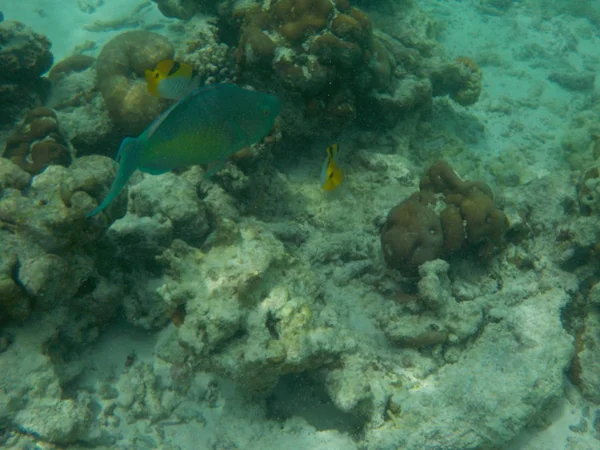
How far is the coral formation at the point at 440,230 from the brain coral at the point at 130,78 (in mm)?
3314

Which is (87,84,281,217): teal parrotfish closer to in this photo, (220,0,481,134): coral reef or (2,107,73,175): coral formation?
(220,0,481,134): coral reef

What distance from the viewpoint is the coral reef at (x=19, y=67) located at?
216 inches

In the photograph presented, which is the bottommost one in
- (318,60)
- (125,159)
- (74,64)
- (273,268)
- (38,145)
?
(74,64)

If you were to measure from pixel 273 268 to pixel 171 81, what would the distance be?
6.50 ft

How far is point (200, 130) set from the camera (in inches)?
86.0

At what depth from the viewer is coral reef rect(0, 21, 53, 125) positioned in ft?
18.0

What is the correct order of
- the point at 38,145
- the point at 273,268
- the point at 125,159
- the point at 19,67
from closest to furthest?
the point at 125,159, the point at 273,268, the point at 38,145, the point at 19,67

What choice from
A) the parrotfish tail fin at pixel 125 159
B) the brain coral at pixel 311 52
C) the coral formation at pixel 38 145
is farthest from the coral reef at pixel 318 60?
the parrotfish tail fin at pixel 125 159

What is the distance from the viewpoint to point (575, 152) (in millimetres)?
7457

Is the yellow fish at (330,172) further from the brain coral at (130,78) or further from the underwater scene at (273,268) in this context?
the brain coral at (130,78)

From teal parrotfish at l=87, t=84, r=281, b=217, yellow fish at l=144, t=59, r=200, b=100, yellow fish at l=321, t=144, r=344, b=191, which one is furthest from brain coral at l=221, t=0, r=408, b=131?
teal parrotfish at l=87, t=84, r=281, b=217

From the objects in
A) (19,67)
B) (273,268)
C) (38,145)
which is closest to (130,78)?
(38,145)

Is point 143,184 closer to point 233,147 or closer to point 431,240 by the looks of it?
point 233,147

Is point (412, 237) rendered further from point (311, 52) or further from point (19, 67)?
point (19, 67)
